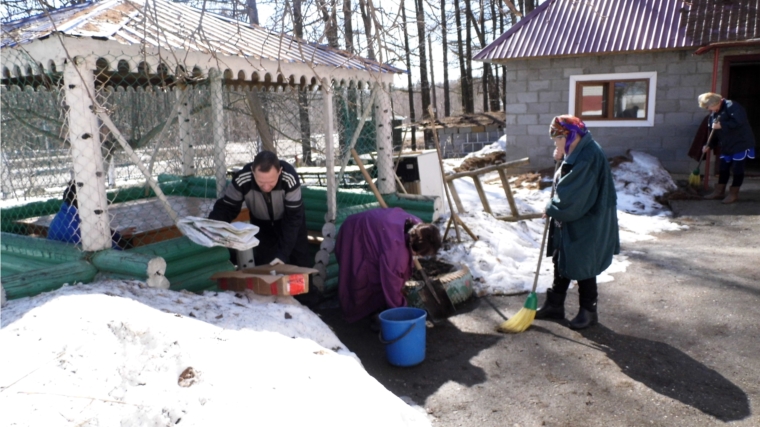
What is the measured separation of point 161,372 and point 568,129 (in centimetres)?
337

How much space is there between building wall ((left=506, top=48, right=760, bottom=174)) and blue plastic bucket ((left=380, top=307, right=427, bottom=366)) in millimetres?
8808

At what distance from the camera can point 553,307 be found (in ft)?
16.5

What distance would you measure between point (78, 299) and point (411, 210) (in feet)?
13.1

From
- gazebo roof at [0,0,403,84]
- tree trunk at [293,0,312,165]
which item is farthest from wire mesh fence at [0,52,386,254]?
tree trunk at [293,0,312,165]

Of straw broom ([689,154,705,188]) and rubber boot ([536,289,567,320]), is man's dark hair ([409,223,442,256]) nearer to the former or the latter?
rubber boot ([536,289,567,320])

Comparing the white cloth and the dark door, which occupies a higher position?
the dark door

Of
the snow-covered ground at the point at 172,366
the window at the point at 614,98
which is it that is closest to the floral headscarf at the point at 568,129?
the snow-covered ground at the point at 172,366

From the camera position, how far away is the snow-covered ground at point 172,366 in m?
2.56

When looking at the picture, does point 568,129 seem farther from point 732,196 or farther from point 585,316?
point 732,196

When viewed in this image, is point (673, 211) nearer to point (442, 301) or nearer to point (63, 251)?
point (442, 301)

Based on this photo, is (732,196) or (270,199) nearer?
(270,199)

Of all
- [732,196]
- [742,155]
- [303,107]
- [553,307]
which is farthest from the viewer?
[303,107]

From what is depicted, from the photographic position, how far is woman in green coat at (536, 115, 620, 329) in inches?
176

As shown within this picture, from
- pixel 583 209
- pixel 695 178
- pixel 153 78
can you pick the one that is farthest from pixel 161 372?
pixel 695 178
